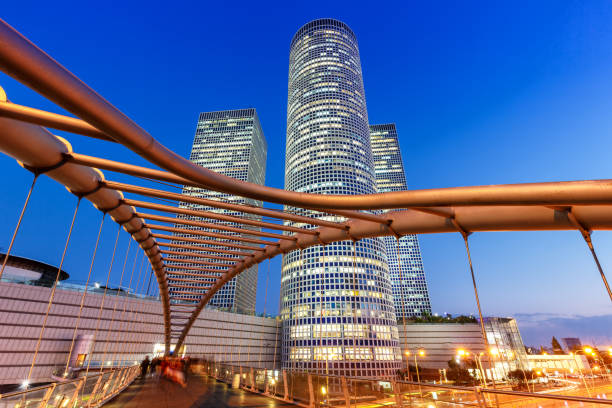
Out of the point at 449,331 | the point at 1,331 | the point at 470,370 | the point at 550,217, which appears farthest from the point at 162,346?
the point at 449,331

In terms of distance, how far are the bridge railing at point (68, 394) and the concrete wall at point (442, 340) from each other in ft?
305

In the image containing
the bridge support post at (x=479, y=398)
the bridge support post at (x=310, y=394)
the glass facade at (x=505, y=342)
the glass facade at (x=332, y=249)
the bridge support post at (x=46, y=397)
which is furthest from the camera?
the glass facade at (x=505, y=342)

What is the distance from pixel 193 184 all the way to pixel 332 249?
2959 inches

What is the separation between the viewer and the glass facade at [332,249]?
69.4 meters

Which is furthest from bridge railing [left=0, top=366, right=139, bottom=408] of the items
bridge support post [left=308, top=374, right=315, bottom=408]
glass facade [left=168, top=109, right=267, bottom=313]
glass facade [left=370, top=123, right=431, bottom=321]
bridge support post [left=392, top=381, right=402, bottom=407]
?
glass facade [left=168, top=109, right=267, bottom=313]

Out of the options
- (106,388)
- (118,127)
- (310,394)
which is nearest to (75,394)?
(106,388)

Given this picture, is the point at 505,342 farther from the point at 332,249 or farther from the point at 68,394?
the point at 68,394

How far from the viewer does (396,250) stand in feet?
508

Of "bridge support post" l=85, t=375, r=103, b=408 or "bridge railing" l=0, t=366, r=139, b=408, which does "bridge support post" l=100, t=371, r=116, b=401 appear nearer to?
"bridge railing" l=0, t=366, r=139, b=408

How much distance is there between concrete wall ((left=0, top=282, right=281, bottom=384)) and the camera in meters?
42.2

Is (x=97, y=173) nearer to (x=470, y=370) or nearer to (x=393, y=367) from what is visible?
(x=470, y=370)

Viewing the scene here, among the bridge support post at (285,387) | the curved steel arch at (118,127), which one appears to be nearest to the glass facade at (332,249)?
the bridge support post at (285,387)

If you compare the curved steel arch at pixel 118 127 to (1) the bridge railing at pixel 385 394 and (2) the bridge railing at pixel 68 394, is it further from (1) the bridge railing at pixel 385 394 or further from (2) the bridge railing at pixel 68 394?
(2) the bridge railing at pixel 68 394

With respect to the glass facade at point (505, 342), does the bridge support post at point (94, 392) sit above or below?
above
